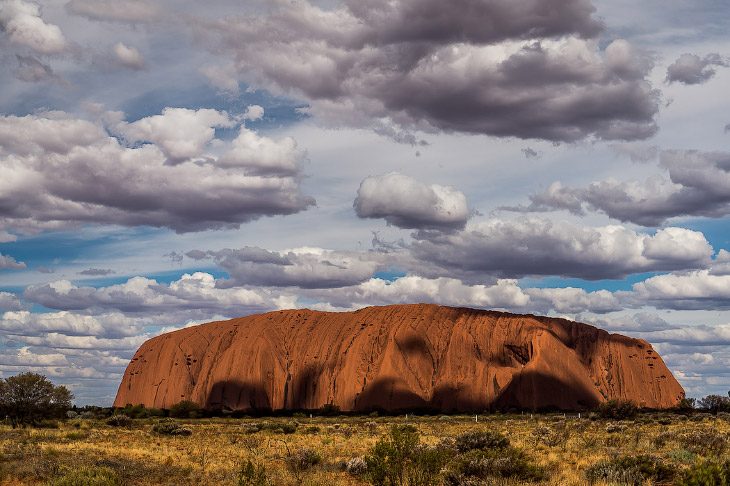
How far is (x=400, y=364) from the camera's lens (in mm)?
118500

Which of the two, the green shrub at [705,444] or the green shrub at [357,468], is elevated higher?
the green shrub at [705,444]

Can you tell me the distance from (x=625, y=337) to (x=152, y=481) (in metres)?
131

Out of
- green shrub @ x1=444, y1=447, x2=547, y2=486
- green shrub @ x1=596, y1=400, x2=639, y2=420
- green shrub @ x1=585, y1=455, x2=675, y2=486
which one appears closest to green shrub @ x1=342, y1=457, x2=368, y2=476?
green shrub @ x1=444, y1=447, x2=547, y2=486

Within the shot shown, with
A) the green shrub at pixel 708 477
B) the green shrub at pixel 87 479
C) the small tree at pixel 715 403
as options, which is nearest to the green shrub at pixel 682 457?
the green shrub at pixel 708 477

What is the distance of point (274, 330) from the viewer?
135 meters

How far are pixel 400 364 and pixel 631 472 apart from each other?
101 meters

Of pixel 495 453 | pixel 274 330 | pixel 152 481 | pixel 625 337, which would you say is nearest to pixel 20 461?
pixel 152 481

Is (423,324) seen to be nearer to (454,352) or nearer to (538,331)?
(454,352)

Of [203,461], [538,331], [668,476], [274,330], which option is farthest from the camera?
[274,330]

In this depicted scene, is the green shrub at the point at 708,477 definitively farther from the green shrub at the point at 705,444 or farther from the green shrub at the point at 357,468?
the green shrub at the point at 705,444

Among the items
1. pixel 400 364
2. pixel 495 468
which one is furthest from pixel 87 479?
pixel 400 364

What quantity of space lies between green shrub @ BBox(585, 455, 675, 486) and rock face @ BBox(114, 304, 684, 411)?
92.2 metres

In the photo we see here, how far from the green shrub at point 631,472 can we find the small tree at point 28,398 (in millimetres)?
46691

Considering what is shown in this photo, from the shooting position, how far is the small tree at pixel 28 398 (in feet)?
176
